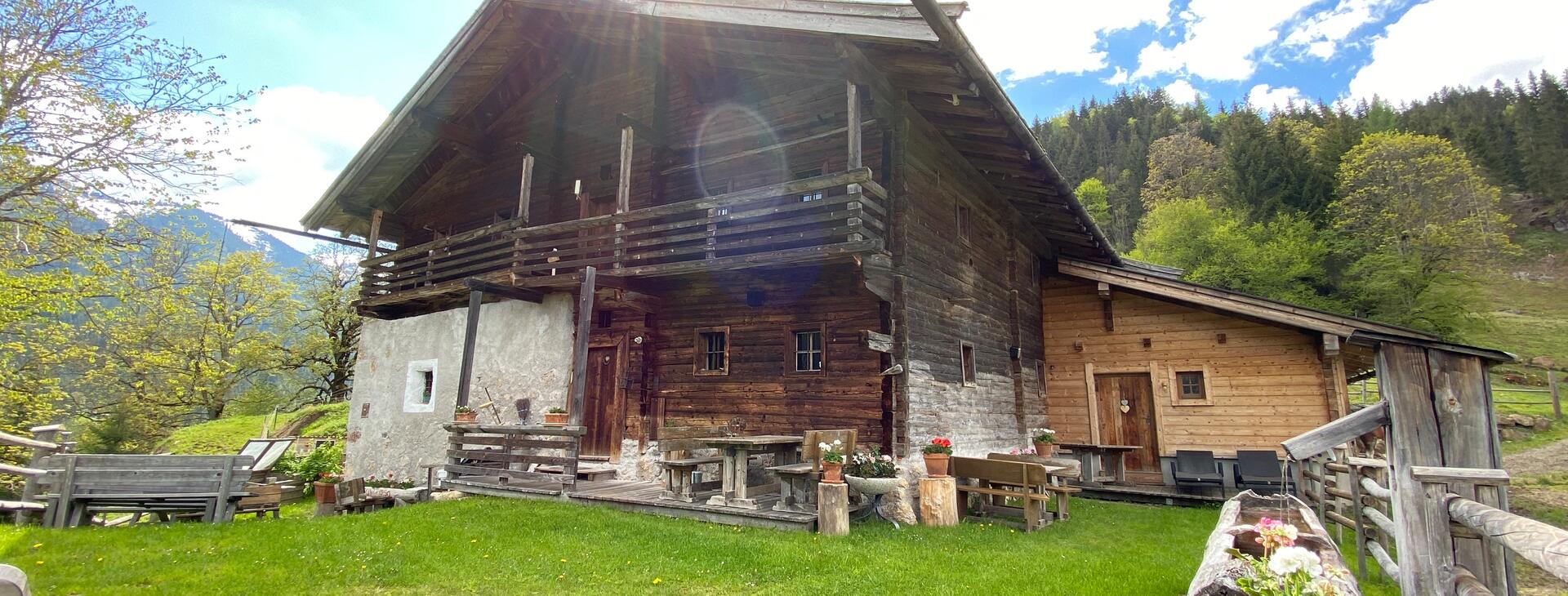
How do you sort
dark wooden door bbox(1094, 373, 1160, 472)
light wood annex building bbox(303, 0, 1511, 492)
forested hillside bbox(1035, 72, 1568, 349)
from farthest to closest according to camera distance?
forested hillside bbox(1035, 72, 1568, 349) → dark wooden door bbox(1094, 373, 1160, 472) → light wood annex building bbox(303, 0, 1511, 492)

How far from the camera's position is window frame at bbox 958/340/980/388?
38.8 ft

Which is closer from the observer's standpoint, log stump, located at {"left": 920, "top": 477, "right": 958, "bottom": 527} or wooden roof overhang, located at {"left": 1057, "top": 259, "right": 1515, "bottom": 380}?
log stump, located at {"left": 920, "top": 477, "right": 958, "bottom": 527}

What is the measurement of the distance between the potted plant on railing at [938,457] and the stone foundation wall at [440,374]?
23.4 ft

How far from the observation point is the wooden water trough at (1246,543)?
3.58 m

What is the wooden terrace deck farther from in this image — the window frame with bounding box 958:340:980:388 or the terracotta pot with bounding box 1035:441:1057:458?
the terracotta pot with bounding box 1035:441:1057:458

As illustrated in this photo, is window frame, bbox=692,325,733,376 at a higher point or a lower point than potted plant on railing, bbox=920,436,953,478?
higher

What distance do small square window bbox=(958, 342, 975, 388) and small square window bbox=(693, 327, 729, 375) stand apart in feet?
13.4

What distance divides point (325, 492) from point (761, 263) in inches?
300

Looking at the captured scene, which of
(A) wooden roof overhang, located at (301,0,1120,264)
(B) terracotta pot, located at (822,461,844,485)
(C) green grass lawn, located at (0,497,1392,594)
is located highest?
(A) wooden roof overhang, located at (301,0,1120,264)

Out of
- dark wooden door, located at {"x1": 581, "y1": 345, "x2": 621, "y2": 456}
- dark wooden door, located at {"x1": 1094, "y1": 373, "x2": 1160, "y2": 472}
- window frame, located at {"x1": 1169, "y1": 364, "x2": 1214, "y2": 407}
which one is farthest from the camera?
dark wooden door, located at {"x1": 1094, "y1": 373, "x2": 1160, "y2": 472}

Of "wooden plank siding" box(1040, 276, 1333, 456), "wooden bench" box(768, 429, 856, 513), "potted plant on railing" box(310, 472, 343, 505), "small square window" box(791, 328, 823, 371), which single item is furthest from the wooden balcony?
"wooden plank siding" box(1040, 276, 1333, 456)

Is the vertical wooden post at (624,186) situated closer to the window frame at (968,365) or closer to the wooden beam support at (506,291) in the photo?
the wooden beam support at (506,291)

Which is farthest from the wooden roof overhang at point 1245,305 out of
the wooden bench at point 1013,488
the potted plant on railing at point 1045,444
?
the wooden bench at point 1013,488

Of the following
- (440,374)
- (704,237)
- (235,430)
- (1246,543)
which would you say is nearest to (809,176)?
(704,237)
